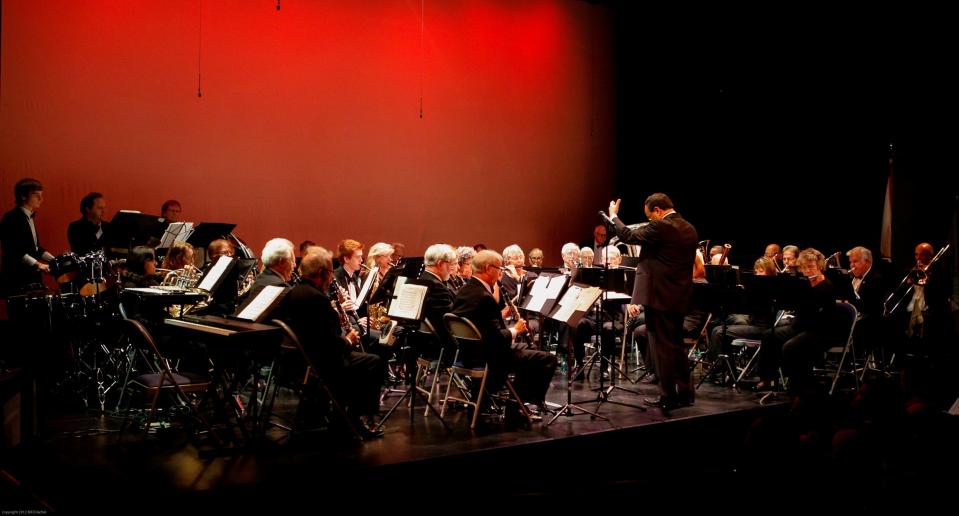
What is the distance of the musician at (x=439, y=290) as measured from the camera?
5711 millimetres

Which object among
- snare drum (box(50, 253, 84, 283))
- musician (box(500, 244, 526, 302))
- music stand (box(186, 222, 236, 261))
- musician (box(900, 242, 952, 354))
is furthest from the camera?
musician (box(900, 242, 952, 354))

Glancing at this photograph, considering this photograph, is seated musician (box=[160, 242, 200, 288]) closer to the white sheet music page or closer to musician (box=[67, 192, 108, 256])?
musician (box=[67, 192, 108, 256])

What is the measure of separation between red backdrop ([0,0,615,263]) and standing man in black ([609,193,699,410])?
503 cm

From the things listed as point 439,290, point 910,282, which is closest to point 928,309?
point 910,282

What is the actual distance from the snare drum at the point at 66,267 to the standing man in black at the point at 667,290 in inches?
163

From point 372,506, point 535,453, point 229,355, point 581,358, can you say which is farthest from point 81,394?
point 581,358

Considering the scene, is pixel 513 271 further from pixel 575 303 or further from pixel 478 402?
pixel 478 402

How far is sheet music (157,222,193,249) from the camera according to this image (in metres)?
7.15

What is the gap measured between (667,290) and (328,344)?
8.50 feet

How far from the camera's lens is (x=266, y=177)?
9.45m

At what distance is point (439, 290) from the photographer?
579cm

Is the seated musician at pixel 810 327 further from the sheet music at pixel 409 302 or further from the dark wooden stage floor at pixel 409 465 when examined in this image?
the sheet music at pixel 409 302

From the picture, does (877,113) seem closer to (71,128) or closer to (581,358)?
(581,358)

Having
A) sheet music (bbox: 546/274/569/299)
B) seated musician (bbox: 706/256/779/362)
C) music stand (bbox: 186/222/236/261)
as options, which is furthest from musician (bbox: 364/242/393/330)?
seated musician (bbox: 706/256/779/362)
